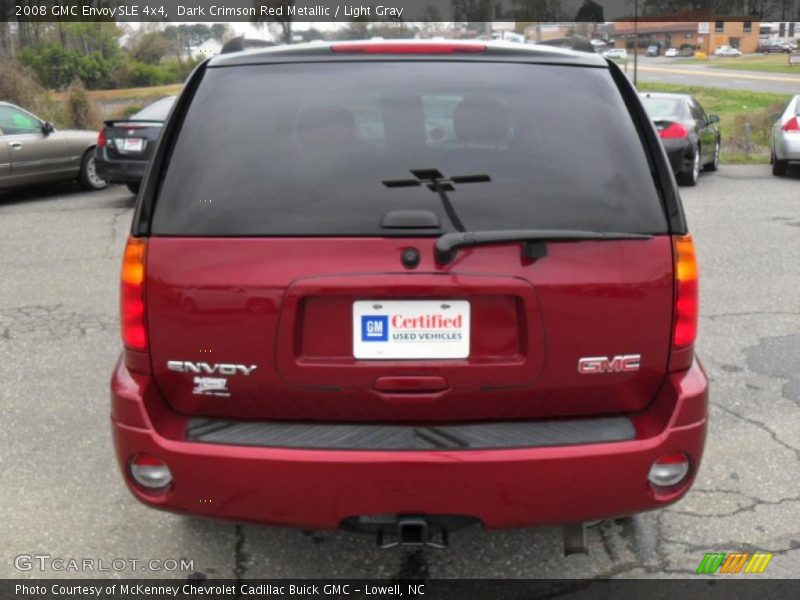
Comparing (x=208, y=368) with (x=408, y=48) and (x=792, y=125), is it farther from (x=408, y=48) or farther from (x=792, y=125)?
(x=792, y=125)

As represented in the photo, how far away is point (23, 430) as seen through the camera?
14.4 ft

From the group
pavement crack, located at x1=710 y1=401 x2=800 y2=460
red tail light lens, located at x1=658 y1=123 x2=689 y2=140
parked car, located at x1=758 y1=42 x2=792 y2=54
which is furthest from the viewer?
parked car, located at x1=758 y1=42 x2=792 y2=54

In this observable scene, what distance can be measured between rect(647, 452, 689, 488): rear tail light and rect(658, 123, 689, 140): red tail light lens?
35.6 ft

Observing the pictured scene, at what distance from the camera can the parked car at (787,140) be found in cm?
1398

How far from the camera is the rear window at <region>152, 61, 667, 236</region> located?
2.51 m

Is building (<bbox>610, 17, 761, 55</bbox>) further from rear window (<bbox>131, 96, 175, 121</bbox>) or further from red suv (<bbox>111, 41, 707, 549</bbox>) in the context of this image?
red suv (<bbox>111, 41, 707, 549</bbox>)

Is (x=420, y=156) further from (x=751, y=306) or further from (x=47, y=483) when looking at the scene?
(x=751, y=306)

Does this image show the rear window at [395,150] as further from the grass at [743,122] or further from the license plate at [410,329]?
the grass at [743,122]

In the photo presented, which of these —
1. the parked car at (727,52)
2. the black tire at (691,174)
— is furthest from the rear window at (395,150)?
the parked car at (727,52)

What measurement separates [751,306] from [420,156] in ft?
15.7

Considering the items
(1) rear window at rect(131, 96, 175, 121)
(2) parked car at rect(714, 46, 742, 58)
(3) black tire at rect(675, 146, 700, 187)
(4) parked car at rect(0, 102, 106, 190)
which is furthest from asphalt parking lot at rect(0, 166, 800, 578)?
(2) parked car at rect(714, 46, 742, 58)

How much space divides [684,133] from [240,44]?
10.8 m

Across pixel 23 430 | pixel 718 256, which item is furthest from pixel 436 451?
pixel 718 256

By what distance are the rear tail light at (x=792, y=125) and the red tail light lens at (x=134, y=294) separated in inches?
540
